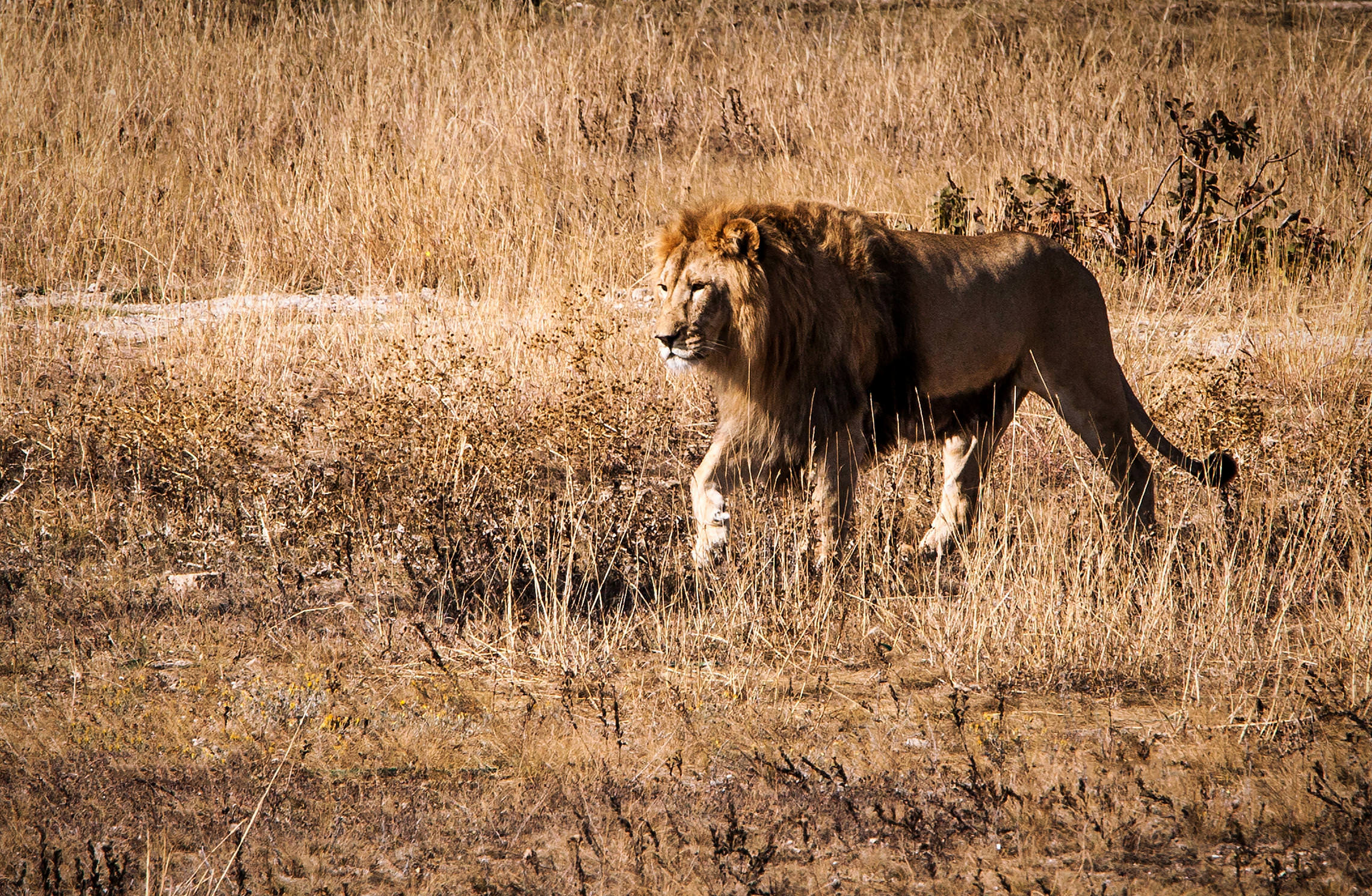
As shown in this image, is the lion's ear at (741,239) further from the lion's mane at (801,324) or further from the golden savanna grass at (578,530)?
the golden savanna grass at (578,530)

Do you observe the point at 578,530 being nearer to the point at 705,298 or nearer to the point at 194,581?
the point at 705,298

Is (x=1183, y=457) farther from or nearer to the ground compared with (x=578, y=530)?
farther from the ground

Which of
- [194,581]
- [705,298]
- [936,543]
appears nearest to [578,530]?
[705,298]

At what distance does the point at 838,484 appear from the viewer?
4.80 meters

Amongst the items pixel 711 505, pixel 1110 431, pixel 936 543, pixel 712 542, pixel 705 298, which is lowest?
pixel 936 543

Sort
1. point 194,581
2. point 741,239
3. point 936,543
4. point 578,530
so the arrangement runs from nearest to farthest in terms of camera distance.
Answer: point 741,239 → point 578,530 → point 194,581 → point 936,543

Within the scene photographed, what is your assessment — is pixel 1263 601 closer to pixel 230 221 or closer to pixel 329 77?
pixel 230 221

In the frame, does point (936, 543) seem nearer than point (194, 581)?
No

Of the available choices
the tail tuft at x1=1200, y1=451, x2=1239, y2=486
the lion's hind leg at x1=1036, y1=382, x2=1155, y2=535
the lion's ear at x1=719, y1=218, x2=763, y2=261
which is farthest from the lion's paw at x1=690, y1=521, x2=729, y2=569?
the tail tuft at x1=1200, y1=451, x2=1239, y2=486

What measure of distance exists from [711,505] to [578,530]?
1.74 feet

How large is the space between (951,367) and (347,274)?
497 cm

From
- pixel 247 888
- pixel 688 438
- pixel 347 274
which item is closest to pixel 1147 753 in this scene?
pixel 247 888

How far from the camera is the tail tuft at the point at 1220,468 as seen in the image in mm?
5293

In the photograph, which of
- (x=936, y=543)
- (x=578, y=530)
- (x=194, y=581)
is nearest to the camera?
(x=578, y=530)
